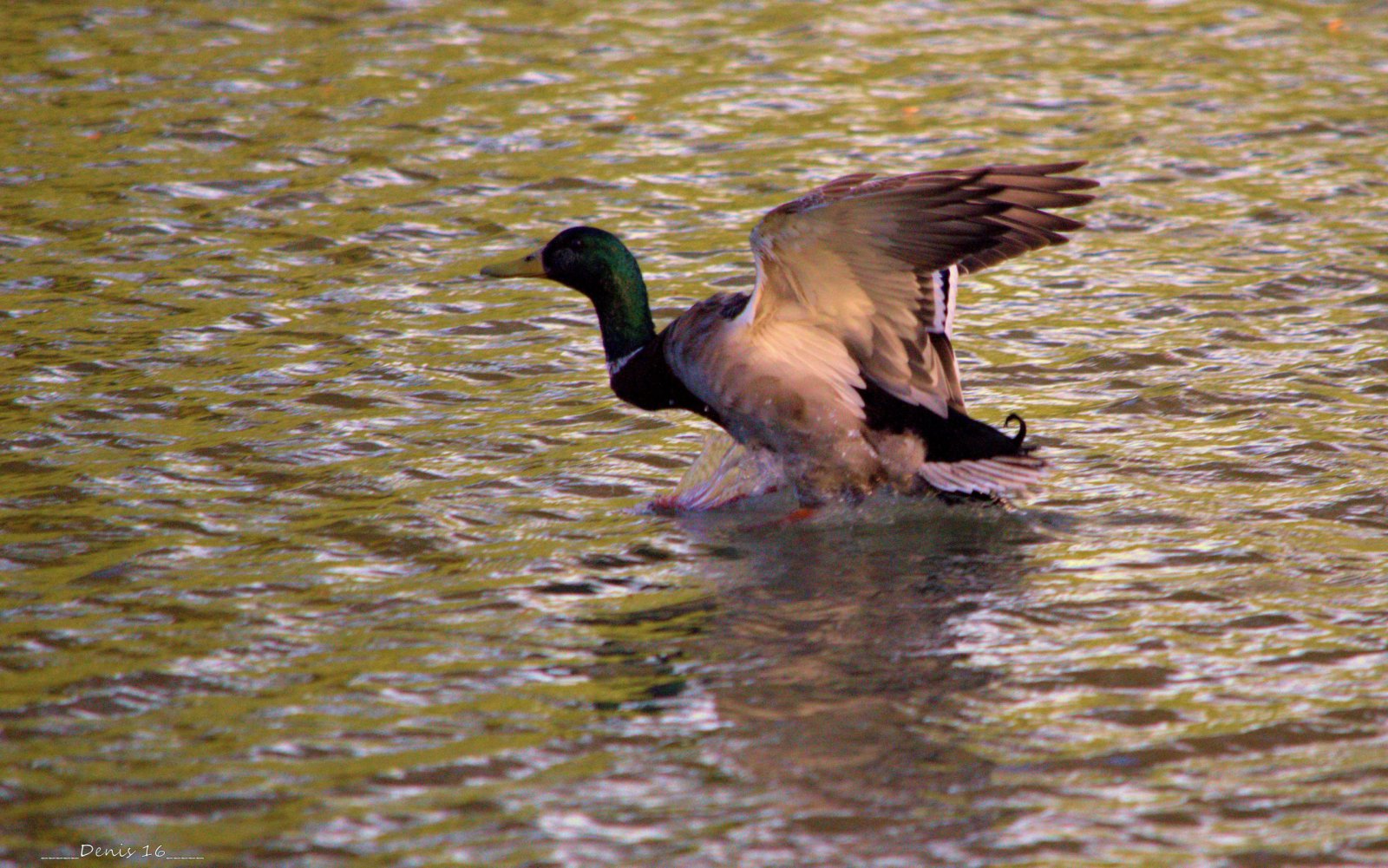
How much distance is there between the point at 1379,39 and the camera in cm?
1200

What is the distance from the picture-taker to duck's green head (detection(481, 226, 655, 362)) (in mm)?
6480

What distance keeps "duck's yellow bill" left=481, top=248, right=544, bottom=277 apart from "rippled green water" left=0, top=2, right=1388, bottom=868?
622 mm

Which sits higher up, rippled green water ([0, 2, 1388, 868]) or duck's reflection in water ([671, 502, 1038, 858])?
rippled green water ([0, 2, 1388, 868])

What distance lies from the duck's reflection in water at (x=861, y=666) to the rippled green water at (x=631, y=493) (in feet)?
0.06

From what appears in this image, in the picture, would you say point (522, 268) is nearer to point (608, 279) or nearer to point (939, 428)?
point (608, 279)

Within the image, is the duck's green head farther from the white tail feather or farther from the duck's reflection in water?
the white tail feather

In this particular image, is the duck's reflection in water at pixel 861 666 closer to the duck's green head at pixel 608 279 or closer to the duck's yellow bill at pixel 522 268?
the duck's green head at pixel 608 279

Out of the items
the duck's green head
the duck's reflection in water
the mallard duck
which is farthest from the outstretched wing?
the duck's green head

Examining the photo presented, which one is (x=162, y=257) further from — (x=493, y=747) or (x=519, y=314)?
(x=493, y=747)

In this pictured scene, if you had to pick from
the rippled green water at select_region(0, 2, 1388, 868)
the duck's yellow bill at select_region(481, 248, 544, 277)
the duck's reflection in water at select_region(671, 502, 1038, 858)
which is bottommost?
the duck's reflection in water at select_region(671, 502, 1038, 858)

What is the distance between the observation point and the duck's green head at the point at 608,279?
648 cm

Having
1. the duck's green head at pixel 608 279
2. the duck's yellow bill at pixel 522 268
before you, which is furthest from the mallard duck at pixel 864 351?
the duck's yellow bill at pixel 522 268

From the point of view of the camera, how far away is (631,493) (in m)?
6.24

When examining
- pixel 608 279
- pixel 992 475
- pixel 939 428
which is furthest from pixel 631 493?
pixel 992 475
